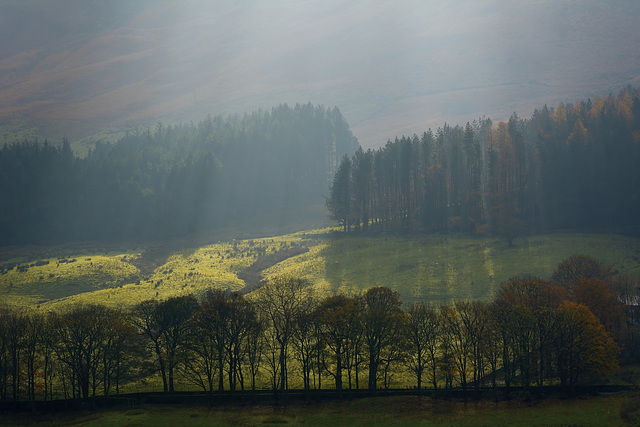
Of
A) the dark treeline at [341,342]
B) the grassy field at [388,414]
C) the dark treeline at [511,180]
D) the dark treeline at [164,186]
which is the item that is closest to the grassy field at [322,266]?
the dark treeline at [511,180]

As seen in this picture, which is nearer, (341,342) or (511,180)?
(341,342)

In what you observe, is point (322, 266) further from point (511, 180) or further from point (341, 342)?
point (511, 180)

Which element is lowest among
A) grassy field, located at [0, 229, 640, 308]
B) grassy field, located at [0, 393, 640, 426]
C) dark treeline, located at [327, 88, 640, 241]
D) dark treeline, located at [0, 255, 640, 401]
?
grassy field, located at [0, 393, 640, 426]

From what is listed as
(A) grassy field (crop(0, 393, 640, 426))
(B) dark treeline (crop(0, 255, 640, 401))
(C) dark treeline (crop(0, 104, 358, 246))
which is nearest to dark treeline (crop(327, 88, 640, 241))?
(C) dark treeline (crop(0, 104, 358, 246))

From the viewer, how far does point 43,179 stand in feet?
586

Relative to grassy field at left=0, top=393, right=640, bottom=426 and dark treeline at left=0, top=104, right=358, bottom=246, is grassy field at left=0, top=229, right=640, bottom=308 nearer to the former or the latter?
dark treeline at left=0, top=104, right=358, bottom=246

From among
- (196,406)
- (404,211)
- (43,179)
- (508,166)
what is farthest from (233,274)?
(43,179)

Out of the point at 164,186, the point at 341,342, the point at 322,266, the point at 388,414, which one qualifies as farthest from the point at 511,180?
the point at 164,186

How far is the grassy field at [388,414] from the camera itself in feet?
156

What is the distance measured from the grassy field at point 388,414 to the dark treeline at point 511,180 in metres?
55.3

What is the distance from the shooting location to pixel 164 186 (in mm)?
169500

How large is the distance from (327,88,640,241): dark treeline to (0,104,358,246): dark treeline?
4246cm

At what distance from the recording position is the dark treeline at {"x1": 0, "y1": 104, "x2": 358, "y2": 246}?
16362 centimetres

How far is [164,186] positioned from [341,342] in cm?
12390
